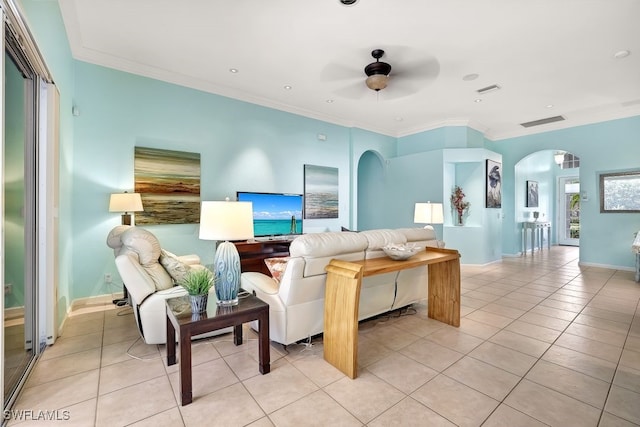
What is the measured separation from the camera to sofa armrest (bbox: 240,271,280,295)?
2.38 meters

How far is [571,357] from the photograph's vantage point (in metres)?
2.33

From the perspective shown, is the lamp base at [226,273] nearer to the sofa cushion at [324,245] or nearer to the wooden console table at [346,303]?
the sofa cushion at [324,245]

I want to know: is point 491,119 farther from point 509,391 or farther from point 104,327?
point 104,327

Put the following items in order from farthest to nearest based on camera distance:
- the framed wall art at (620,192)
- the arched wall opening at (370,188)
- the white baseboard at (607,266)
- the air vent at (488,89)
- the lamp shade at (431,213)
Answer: the arched wall opening at (370,188), the white baseboard at (607,266), the framed wall art at (620,192), the air vent at (488,89), the lamp shade at (431,213)

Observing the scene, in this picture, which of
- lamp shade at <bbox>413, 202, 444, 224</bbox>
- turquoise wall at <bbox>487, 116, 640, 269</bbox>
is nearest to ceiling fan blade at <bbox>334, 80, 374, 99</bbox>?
→ lamp shade at <bbox>413, 202, 444, 224</bbox>

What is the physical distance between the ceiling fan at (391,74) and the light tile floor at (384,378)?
9.69 feet

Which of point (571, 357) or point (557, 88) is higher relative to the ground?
point (557, 88)

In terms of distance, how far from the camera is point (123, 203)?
3.34m

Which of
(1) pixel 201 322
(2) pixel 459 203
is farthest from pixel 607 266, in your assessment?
(1) pixel 201 322

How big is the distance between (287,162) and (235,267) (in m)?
3.43

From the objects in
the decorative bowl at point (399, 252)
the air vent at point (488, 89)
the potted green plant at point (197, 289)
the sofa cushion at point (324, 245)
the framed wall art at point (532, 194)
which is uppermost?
the air vent at point (488, 89)

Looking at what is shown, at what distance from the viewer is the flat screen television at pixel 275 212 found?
466cm

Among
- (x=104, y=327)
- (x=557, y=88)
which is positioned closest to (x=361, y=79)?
(x=557, y=88)

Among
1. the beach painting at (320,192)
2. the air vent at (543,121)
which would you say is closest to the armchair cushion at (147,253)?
the beach painting at (320,192)
